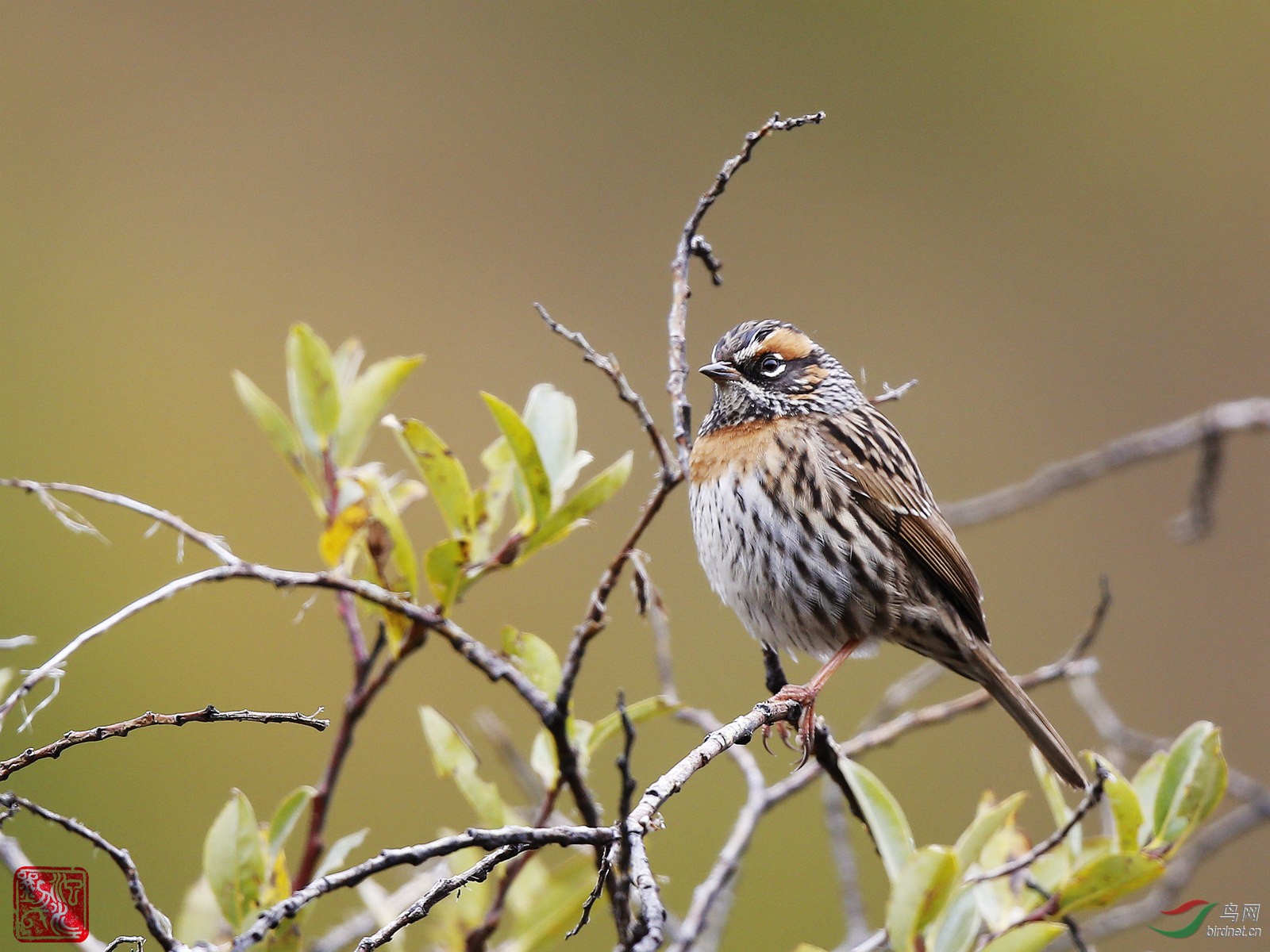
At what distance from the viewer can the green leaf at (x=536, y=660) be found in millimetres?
2012

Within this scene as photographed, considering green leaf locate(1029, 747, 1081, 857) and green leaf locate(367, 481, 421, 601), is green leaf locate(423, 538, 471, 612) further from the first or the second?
green leaf locate(1029, 747, 1081, 857)

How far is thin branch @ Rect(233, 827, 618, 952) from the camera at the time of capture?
47.9 inches

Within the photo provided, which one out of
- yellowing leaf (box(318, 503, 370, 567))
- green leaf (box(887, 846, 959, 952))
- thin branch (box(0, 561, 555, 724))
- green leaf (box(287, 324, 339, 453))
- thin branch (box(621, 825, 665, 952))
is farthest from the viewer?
green leaf (box(287, 324, 339, 453))

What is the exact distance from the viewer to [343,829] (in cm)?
484

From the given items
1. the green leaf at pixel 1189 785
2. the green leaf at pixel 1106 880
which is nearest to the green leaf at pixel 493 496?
the green leaf at pixel 1106 880

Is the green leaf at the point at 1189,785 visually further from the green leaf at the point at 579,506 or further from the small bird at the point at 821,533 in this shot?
the green leaf at the point at 579,506

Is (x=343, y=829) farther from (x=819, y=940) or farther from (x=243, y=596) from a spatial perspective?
(x=819, y=940)

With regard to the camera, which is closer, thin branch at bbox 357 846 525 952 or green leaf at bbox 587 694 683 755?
thin branch at bbox 357 846 525 952

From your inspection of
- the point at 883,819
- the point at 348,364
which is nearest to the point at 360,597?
the point at 348,364

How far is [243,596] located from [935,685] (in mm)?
3188

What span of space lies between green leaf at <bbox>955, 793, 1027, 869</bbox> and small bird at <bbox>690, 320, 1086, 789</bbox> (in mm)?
727

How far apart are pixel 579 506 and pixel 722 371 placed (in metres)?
1.02

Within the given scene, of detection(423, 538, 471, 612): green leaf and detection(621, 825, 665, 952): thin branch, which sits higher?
detection(423, 538, 471, 612): green leaf

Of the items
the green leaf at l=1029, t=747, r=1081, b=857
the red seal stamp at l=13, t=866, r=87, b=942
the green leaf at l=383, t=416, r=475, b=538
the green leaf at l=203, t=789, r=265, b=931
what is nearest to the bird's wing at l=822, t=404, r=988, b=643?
the green leaf at l=1029, t=747, r=1081, b=857
